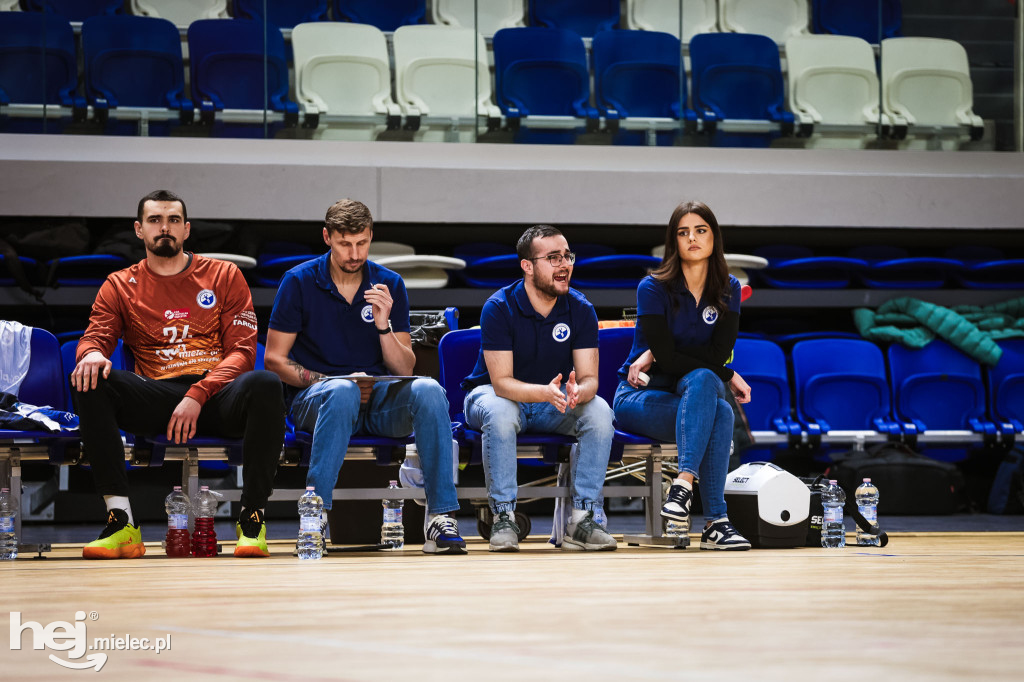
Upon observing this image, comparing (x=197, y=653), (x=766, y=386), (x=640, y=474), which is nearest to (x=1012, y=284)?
(x=766, y=386)

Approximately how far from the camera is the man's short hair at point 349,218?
10.1 feet

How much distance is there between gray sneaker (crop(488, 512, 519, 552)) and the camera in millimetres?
2832

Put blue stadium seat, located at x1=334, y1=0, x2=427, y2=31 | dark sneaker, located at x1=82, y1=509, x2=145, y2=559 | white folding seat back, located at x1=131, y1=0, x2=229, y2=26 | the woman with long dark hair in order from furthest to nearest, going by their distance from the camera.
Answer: blue stadium seat, located at x1=334, y1=0, x2=427, y2=31, white folding seat back, located at x1=131, y1=0, x2=229, y2=26, the woman with long dark hair, dark sneaker, located at x1=82, y1=509, x2=145, y2=559

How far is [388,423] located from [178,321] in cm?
67

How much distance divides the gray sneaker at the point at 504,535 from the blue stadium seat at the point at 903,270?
134 inches

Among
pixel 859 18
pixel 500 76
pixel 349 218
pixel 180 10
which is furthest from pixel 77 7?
pixel 859 18

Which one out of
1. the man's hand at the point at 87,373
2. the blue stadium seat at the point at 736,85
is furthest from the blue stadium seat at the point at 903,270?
the man's hand at the point at 87,373

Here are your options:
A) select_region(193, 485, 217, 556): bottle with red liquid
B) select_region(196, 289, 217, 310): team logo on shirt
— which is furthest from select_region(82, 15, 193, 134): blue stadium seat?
select_region(193, 485, 217, 556): bottle with red liquid

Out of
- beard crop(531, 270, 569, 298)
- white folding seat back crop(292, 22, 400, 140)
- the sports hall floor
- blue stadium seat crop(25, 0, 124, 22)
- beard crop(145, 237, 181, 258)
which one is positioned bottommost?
the sports hall floor

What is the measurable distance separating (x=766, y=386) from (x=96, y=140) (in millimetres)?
3303

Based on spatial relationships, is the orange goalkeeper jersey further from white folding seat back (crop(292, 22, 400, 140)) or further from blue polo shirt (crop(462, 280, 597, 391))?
white folding seat back (crop(292, 22, 400, 140))

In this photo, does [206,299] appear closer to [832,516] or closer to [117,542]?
[117,542]

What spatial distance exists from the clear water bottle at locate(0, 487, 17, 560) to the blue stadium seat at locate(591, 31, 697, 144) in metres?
3.50

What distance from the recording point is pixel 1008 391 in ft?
17.3
